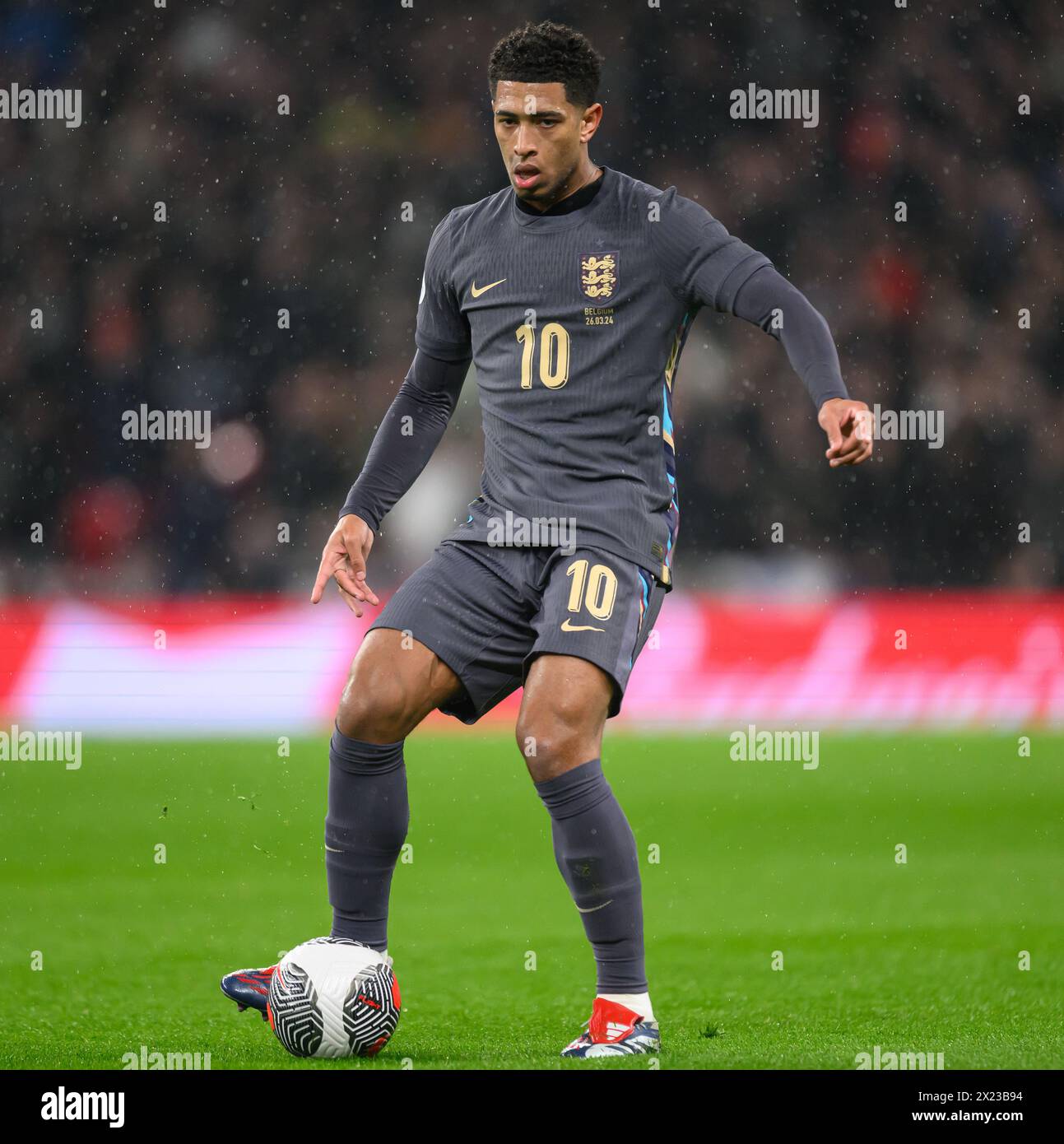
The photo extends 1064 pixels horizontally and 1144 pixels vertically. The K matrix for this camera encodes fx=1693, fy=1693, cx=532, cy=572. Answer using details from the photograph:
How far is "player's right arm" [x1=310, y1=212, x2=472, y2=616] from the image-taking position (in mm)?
3799

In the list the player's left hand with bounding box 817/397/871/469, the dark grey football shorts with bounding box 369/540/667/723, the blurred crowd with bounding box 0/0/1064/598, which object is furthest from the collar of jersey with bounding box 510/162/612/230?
the blurred crowd with bounding box 0/0/1064/598

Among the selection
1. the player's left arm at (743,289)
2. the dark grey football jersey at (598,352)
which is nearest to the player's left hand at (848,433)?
the player's left arm at (743,289)

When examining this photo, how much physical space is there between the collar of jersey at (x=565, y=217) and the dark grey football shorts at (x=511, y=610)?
705 mm

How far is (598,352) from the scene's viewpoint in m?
3.57

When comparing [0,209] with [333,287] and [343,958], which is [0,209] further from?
[343,958]

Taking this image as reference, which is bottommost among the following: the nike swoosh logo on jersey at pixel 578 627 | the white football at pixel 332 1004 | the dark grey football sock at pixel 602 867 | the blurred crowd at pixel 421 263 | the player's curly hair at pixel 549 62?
the white football at pixel 332 1004

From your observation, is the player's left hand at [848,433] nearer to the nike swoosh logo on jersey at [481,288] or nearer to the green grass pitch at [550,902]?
the nike swoosh logo on jersey at [481,288]

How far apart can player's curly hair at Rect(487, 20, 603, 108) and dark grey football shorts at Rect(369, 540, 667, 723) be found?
0.99m

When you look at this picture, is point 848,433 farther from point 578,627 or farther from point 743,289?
point 578,627

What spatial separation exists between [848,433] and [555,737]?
0.81 m

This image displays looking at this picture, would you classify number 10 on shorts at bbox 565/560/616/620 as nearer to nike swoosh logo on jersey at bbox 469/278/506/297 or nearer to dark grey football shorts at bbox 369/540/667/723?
dark grey football shorts at bbox 369/540/667/723

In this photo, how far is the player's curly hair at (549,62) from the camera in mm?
3576

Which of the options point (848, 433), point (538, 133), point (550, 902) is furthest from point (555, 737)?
point (550, 902)

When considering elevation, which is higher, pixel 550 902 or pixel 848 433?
pixel 848 433
